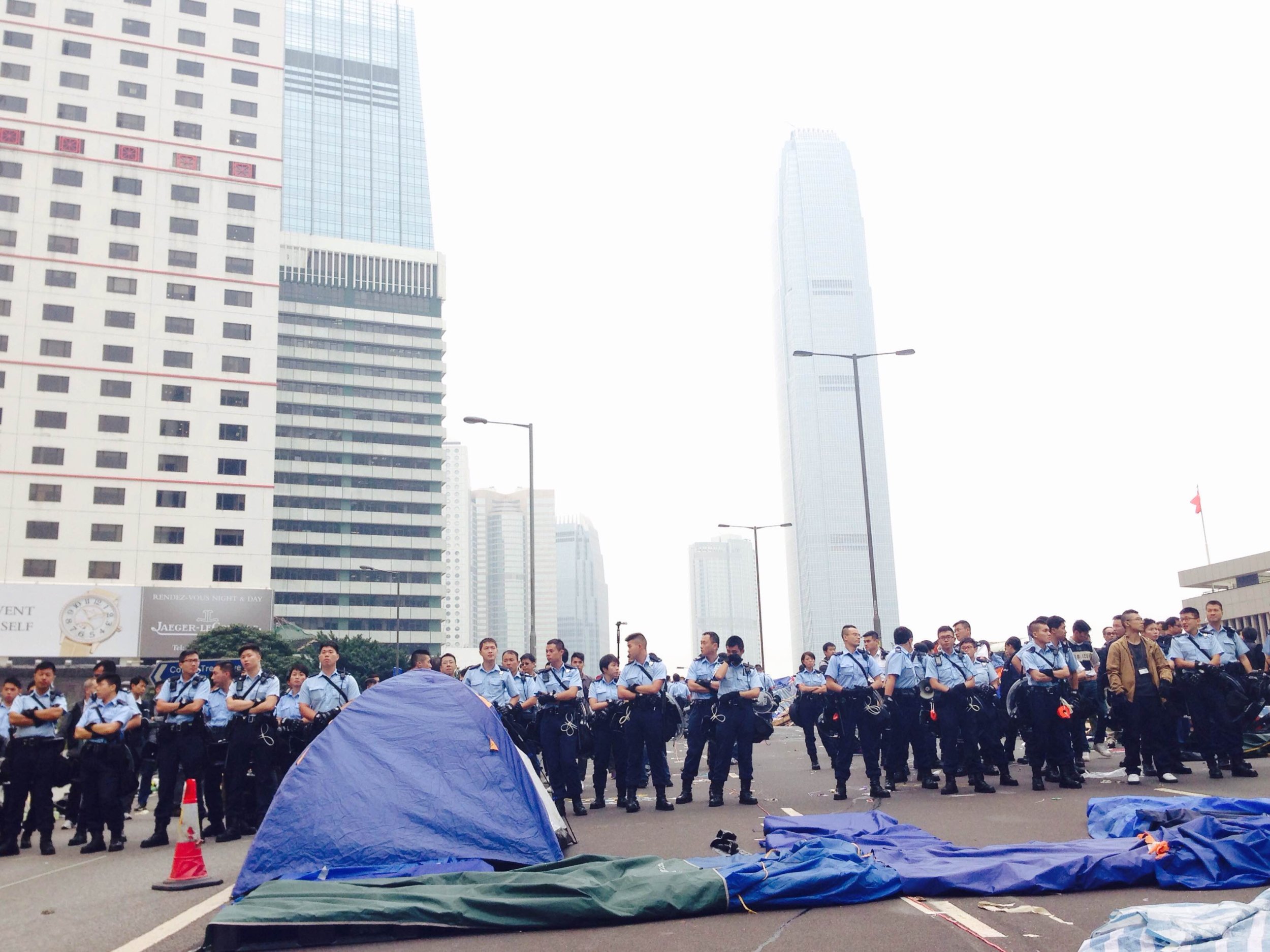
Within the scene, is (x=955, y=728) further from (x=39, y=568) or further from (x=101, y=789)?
(x=39, y=568)

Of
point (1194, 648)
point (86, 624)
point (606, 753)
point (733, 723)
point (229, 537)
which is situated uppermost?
point (229, 537)

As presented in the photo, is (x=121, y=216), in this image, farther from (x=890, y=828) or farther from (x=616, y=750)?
(x=890, y=828)

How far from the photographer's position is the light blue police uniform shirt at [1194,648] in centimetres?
1406

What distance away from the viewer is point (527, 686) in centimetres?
1395

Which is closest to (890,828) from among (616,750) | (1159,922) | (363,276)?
(1159,922)

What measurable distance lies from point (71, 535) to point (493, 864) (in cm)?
6855

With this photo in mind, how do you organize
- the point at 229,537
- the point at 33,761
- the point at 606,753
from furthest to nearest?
the point at 229,537 < the point at 606,753 < the point at 33,761

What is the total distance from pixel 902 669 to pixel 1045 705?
183 centimetres

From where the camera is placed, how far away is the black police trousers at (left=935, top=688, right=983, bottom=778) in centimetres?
1342

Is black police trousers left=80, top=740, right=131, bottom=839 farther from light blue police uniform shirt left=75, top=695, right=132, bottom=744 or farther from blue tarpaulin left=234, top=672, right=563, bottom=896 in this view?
blue tarpaulin left=234, top=672, right=563, bottom=896

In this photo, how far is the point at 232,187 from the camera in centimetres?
7438

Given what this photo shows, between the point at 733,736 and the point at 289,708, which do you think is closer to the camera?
the point at 289,708

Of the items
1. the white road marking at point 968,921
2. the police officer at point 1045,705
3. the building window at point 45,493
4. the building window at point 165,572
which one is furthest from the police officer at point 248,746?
the building window at point 45,493

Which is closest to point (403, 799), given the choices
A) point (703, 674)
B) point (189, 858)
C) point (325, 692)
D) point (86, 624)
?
point (189, 858)
